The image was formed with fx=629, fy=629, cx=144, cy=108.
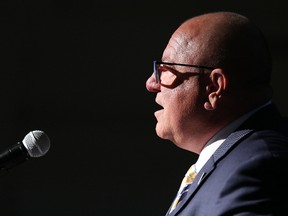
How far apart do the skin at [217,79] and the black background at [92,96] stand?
2709mm

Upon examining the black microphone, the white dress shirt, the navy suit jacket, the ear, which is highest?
the black microphone

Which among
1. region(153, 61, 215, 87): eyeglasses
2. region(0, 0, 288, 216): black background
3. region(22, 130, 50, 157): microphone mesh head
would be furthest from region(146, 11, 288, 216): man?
region(0, 0, 288, 216): black background

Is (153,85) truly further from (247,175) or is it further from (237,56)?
(247,175)

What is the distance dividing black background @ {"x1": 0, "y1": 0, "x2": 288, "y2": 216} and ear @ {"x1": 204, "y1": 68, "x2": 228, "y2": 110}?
276cm

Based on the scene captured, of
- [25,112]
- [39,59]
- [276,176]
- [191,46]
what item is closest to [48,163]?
[25,112]

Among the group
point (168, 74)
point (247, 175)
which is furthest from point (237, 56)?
point (247, 175)

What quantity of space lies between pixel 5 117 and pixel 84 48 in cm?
79

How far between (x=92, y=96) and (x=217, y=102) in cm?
289

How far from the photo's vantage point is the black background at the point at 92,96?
4.69 m

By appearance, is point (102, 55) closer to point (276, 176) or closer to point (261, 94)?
point (261, 94)

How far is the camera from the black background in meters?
4.69

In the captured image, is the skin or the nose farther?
the nose

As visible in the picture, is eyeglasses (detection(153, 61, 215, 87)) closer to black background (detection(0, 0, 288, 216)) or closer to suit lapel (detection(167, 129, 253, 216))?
suit lapel (detection(167, 129, 253, 216))

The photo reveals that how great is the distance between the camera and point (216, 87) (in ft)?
6.29
